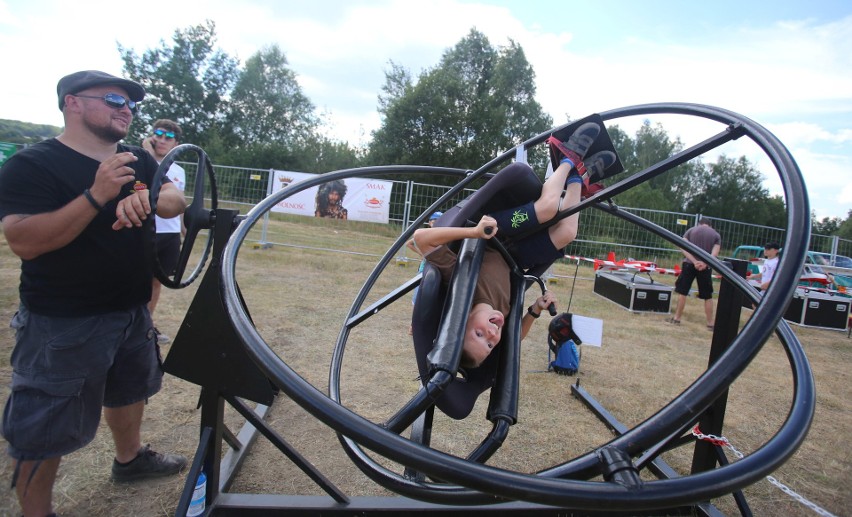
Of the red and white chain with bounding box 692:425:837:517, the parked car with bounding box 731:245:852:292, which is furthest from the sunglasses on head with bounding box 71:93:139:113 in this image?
the parked car with bounding box 731:245:852:292

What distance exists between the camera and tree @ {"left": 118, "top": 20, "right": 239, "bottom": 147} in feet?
120

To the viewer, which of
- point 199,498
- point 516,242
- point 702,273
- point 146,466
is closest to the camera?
point 516,242

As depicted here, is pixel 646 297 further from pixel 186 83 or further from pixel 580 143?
pixel 186 83

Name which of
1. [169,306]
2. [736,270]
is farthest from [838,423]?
[169,306]

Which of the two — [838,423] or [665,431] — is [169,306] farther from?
[838,423]

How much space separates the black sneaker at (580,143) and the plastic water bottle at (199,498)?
235 cm

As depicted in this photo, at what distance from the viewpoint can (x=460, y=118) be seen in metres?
27.9

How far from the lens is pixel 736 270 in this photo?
2918 mm

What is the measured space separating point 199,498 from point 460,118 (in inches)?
1082

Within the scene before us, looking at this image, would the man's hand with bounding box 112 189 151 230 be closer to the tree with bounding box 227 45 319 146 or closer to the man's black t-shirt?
the man's black t-shirt

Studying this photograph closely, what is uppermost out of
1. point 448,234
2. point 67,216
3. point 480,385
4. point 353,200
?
point 353,200

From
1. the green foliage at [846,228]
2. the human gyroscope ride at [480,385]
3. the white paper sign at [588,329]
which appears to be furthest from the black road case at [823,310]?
the green foliage at [846,228]

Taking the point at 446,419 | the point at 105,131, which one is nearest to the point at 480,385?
the point at 446,419

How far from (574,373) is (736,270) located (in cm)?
265
